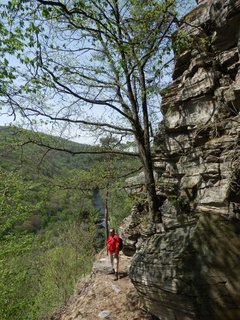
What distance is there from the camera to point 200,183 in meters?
10.1

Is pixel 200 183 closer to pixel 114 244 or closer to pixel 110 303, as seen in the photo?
pixel 114 244

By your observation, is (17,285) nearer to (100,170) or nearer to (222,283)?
(100,170)

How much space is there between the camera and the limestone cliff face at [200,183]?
726cm

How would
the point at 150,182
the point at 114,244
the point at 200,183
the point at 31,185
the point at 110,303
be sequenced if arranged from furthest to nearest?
1. the point at 31,185
2. the point at 114,244
3. the point at 150,182
4. the point at 110,303
5. the point at 200,183

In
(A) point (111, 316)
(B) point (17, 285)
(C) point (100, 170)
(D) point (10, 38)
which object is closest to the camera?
(D) point (10, 38)

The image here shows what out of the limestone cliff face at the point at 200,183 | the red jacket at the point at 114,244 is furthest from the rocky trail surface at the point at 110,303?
the limestone cliff face at the point at 200,183

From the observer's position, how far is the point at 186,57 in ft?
38.8

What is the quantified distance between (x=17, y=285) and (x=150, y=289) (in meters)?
8.09

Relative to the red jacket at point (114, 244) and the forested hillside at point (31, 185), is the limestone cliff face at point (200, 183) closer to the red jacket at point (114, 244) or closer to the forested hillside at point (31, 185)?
the red jacket at point (114, 244)

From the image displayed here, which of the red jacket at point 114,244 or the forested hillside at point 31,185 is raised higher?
the forested hillside at point 31,185

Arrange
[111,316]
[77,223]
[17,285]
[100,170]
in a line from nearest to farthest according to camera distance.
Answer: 1. [111,316]
2. [100,170]
3. [17,285]
4. [77,223]

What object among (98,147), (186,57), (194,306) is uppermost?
(186,57)

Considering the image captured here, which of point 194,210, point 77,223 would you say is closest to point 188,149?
point 194,210

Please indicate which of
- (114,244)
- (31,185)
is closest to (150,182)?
(114,244)
